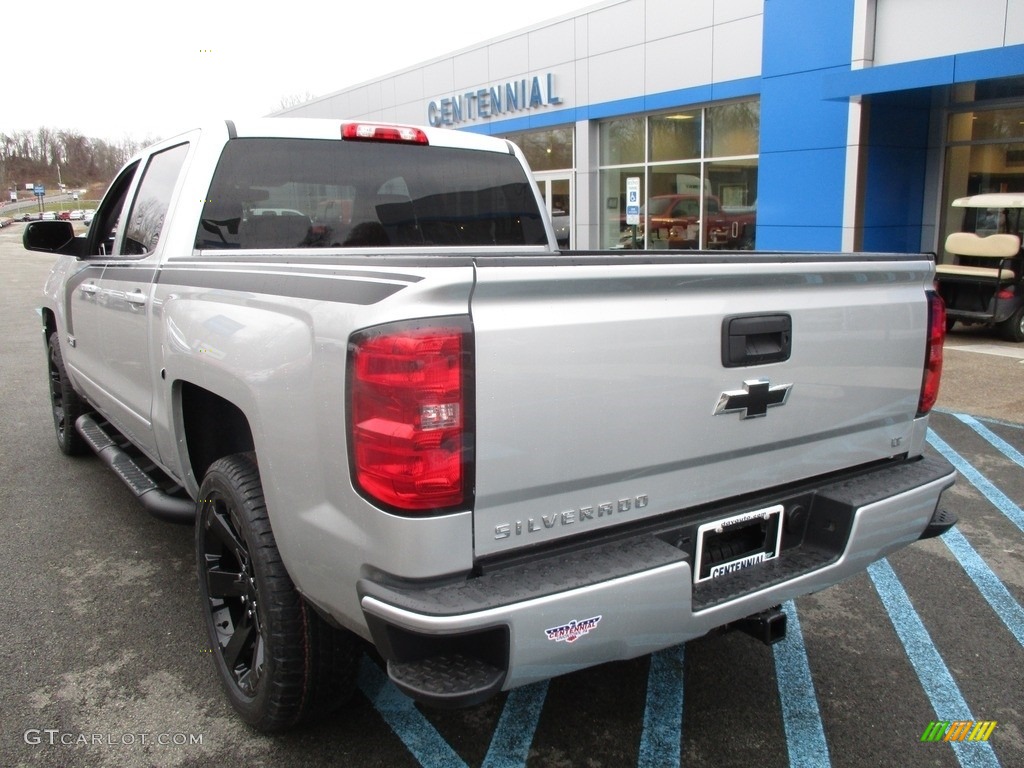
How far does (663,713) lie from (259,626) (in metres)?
1.40

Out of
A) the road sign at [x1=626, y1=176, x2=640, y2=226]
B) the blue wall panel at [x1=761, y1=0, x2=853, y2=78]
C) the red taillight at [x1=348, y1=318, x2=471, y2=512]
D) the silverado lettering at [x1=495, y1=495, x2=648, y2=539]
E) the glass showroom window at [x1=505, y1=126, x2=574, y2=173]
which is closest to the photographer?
the red taillight at [x1=348, y1=318, x2=471, y2=512]

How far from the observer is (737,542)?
2531 millimetres

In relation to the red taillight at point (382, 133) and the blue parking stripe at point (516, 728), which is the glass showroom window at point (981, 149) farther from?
the blue parking stripe at point (516, 728)

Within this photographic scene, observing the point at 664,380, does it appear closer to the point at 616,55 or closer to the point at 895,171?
the point at 895,171

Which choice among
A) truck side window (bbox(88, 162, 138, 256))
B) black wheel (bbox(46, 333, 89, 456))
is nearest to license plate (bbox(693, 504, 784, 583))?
truck side window (bbox(88, 162, 138, 256))

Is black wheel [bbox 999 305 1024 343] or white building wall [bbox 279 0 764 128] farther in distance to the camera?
white building wall [bbox 279 0 764 128]

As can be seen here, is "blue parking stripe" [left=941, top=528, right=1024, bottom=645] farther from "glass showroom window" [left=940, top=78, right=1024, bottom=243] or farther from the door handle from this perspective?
"glass showroom window" [left=940, top=78, right=1024, bottom=243]

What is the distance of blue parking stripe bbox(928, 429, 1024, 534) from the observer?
4.75 meters

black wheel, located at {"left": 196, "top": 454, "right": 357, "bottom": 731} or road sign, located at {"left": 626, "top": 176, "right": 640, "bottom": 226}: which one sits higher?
road sign, located at {"left": 626, "top": 176, "right": 640, "bottom": 226}

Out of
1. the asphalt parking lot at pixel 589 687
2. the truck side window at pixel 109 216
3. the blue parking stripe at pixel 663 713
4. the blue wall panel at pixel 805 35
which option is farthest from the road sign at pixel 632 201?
the blue parking stripe at pixel 663 713

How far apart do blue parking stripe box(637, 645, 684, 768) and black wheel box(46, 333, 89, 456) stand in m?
4.30

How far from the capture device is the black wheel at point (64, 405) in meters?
5.65

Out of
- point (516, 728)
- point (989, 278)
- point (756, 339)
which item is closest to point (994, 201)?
point (989, 278)

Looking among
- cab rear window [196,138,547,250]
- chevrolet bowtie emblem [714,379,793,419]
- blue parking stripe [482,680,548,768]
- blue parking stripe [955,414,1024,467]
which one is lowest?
blue parking stripe [955,414,1024,467]
